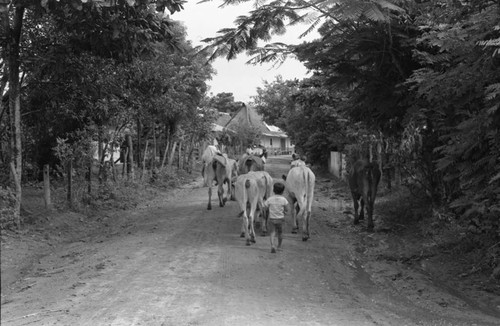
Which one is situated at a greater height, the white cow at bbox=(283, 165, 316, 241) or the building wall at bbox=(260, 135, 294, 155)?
the building wall at bbox=(260, 135, 294, 155)

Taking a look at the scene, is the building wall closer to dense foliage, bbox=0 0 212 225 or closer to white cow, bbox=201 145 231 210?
dense foliage, bbox=0 0 212 225

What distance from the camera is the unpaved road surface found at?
17.9 ft

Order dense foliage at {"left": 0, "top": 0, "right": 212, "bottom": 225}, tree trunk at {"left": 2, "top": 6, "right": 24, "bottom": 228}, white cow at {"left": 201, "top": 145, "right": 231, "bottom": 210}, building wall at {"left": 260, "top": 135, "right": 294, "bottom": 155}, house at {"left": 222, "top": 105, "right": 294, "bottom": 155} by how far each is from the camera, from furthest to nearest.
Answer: building wall at {"left": 260, "top": 135, "right": 294, "bottom": 155} < house at {"left": 222, "top": 105, "right": 294, "bottom": 155} < white cow at {"left": 201, "top": 145, "right": 231, "bottom": 210} < tree trunk at {"left": 2, "top": 6, "right": 24, "bottom": 228} < dense foliage at {"left": 0, "top": 0, "right": 212, "bottom": 225}

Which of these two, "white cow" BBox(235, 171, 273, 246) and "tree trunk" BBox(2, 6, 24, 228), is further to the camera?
"tree trunk" BBox(2, 6, 24, 228)

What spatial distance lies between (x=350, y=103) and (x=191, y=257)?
5.85 metres

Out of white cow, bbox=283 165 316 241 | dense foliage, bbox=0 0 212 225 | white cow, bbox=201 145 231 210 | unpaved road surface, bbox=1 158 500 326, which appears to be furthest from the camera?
white cow, bbox=201 145 231 210

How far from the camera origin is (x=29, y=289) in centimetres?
683

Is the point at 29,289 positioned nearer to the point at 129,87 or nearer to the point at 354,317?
the point at 354,317

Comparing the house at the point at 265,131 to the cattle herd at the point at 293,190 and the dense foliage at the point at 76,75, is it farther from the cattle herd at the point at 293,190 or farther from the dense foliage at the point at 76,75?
the cattle herd at the point at 293,190

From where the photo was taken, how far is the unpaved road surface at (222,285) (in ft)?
17.9

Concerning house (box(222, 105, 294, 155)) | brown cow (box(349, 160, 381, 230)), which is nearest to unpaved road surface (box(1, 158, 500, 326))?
brown cow (box(349, 160, 381, 230))

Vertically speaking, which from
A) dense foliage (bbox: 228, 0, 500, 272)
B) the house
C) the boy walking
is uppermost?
the house

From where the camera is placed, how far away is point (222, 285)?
6688mm

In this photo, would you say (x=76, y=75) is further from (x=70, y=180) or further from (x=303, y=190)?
(x=303, y=190)
